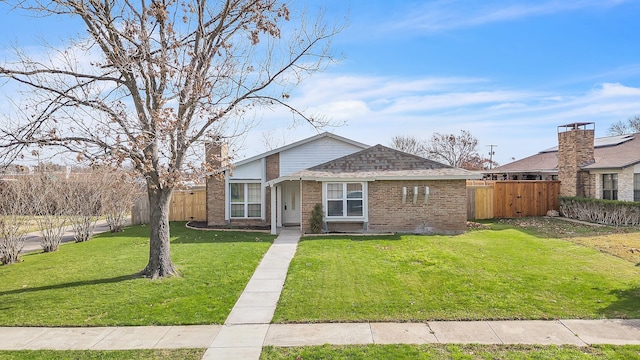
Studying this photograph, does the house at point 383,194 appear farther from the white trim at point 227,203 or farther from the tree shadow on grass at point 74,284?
the tree shadow on grass at point 74,284

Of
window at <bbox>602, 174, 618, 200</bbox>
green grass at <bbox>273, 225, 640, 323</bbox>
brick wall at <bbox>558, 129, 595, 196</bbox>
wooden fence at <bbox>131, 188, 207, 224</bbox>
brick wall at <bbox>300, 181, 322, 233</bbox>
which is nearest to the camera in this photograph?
green grass at <bbox>273, 225, 640, 323</bbox>

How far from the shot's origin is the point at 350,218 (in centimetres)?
1683

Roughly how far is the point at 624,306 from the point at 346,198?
10.7m

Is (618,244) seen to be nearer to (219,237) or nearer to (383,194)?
(383,194)

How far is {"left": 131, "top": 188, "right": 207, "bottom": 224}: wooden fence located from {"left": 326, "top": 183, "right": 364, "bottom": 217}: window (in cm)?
931

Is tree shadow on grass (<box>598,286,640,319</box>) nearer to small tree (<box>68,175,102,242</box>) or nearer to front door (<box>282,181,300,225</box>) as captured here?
front door (<box>282,181,300,225</box>)

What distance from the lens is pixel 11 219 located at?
1277cm

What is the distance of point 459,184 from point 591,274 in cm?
753

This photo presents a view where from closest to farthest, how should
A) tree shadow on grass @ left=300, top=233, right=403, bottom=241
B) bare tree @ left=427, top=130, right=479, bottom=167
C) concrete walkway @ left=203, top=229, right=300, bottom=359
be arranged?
concrete walkway @ left=203, top=229, right=300, bottom=359 < tree shadow on grass @ left=300, top=233, right=403, bottom=241 < bare tree @ left=427, top=130, right=479, bottom=167

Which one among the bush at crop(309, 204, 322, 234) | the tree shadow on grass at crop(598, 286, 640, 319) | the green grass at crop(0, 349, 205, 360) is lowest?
the green grass at crop(0, 349, 205, 360)

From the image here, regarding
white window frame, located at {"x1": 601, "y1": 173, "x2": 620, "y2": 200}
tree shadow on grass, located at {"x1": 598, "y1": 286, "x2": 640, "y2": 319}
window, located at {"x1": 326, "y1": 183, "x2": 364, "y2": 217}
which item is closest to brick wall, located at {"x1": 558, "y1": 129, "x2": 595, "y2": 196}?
white window frame, located at {"x1": 601, "y1": 173, "x2": 620, "y2": 200}

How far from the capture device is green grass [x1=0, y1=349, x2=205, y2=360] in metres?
5.73

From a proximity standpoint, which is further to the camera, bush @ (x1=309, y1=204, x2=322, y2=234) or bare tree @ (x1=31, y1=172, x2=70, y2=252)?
bush @ (x1=309, y1=204, x2=322, y2=234)

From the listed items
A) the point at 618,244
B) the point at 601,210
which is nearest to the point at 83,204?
the point at 618,244
